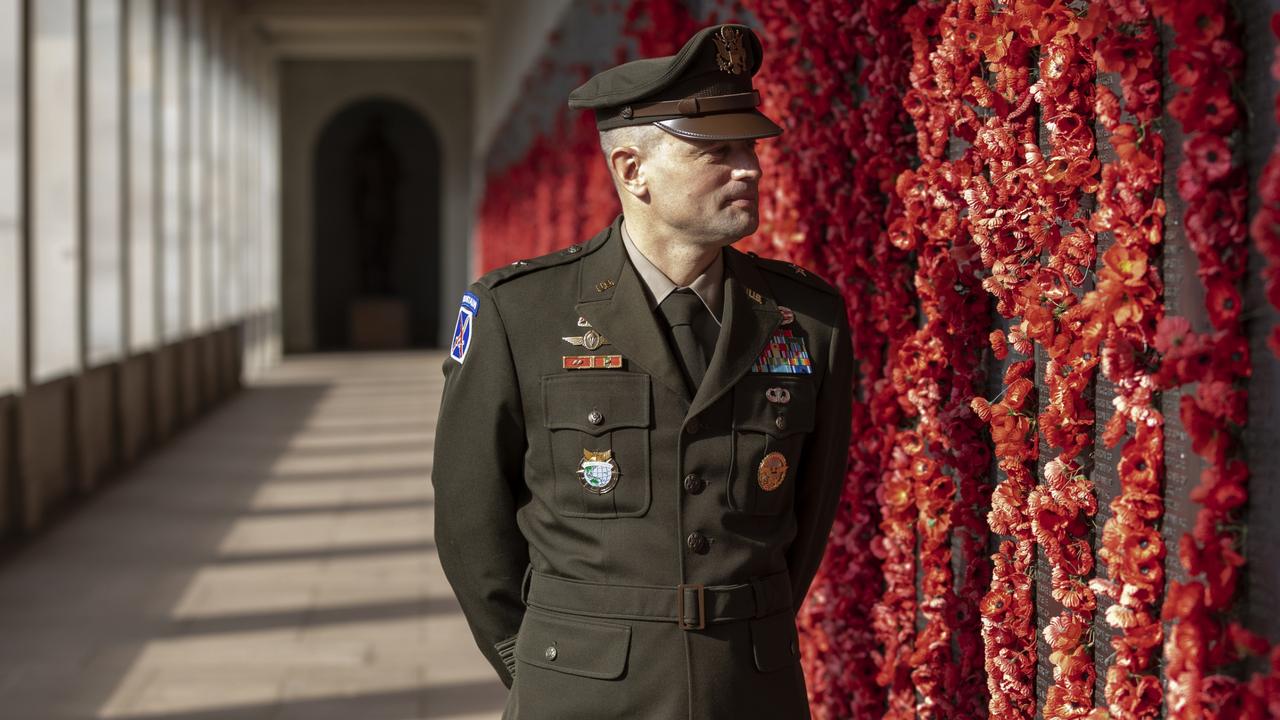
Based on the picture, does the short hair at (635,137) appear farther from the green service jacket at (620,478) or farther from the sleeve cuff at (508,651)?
the sleeve cuff at (508,651)

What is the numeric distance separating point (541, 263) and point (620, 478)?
35 cm

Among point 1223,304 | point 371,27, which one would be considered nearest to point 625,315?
point 1223,304

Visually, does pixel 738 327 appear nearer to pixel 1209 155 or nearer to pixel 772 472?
pixel 772 472

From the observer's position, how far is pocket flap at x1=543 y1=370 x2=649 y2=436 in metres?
1.86

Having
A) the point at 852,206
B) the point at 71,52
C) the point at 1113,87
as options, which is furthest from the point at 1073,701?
the point at 71,52

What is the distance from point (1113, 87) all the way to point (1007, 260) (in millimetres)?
369

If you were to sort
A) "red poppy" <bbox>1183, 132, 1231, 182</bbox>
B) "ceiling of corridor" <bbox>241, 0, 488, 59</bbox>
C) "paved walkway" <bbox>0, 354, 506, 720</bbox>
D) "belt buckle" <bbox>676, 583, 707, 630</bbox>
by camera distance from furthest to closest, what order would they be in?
"ceiling of corridor" <bbox>241, 0, 488, 59</bbox> < "paved walkway" <bbox>0, 354, 506, 720</bbox> < "belt buckle" <bbox>676, 583, 707, 630</bbox> < "red poppy" <bbox>1183, 132, 1231, 182</bbox>

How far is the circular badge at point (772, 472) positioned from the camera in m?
1.88

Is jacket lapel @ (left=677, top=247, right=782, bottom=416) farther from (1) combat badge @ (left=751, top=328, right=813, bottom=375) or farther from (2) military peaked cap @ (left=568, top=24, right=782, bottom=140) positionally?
(2) military peaked cap @ (left=568, top=24, right=782, bottom=140)

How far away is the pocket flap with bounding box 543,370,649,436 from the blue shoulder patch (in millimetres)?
154

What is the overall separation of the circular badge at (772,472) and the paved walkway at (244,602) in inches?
104

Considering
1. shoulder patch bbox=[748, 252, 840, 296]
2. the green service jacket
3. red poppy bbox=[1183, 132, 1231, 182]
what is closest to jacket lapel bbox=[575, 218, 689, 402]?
the green service jacket

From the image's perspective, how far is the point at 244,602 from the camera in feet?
19.0

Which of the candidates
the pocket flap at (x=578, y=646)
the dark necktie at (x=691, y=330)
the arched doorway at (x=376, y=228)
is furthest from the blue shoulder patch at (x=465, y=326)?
the arched doorway at (x=376, y=228)
